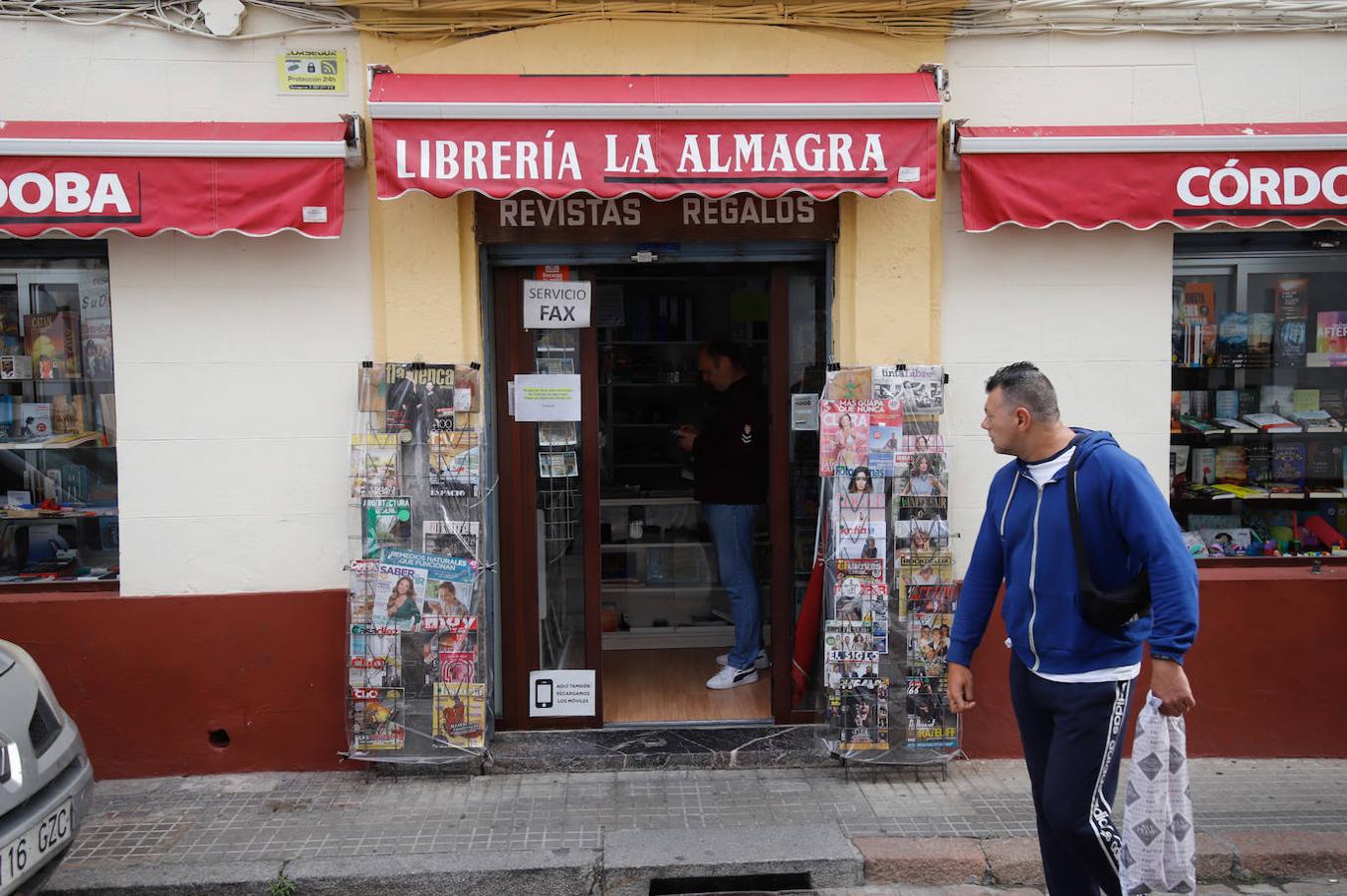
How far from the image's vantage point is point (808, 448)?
6.16 m

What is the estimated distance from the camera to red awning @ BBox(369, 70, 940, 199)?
504cm

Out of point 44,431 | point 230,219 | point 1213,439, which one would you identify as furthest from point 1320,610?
point 44,431

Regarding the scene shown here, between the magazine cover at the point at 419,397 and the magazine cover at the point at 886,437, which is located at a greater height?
the magazine cover at the point at 419,397

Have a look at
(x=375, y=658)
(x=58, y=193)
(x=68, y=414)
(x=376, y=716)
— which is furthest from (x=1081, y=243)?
(x=68, y=414)

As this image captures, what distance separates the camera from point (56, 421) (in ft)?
19.0

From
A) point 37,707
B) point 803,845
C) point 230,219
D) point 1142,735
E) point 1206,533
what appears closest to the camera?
point 1142,735

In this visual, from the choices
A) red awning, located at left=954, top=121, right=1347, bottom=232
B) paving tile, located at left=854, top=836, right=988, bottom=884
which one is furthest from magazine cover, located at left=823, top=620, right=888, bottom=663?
red awning, located at left=954, top=121, right=1347, bottom=232

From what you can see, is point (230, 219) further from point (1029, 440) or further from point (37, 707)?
point (1029, 440)

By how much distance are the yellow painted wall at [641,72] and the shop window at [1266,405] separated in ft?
5.35

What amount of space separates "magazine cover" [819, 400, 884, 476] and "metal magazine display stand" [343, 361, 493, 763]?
5.65 feet

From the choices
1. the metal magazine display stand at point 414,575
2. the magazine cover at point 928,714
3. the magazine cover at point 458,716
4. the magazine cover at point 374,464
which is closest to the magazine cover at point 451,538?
the metal magazine display stand at point 414,575

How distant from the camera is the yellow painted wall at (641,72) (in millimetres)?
5480

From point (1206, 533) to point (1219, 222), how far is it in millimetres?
1747

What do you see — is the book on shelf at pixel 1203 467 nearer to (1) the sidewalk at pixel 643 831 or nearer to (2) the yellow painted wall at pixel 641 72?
(1) the sidewalk at pixel 643 831
